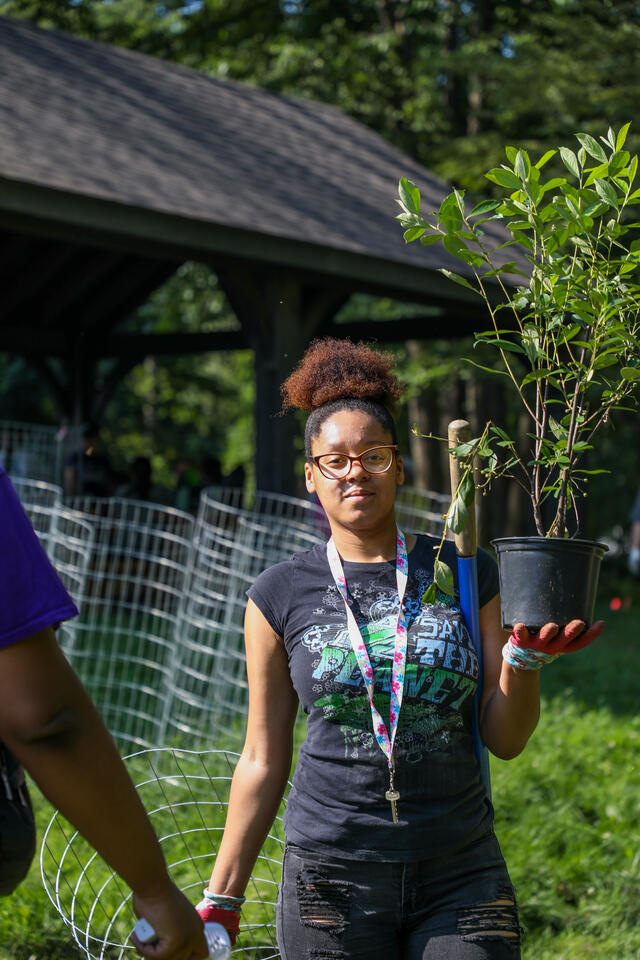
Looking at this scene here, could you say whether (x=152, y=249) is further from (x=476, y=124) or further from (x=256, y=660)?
(x=476, y=124)

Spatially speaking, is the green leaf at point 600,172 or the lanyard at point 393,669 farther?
the lanyard at point 393,669

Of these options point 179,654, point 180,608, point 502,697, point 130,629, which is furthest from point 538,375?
point 179,654

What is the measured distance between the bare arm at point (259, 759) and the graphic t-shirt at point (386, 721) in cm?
5

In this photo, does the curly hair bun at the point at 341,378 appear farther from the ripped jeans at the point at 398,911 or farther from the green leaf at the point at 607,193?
the ripped jeans at the point at 398,911

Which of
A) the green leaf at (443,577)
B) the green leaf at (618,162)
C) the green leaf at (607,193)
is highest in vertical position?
the green leaf at (618,162)

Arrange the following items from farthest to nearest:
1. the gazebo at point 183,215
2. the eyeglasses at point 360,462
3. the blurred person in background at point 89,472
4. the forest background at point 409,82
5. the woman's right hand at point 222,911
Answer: the forest background at point 409,82
the blurred person in background at point 89,472
the gazebo at point 183,215
the eyeglasses at point 360,462
the woman's right hand at point 222,911

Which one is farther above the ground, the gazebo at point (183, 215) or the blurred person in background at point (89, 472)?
the gazebo at point (183, 215)

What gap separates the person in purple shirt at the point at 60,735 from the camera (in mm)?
1632

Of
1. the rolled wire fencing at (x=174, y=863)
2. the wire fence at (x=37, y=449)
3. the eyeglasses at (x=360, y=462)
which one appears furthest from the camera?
the wire fence at (x=37, y=449)

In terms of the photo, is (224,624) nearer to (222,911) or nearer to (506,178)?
(222,911)

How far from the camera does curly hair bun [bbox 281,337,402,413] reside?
8.72ft

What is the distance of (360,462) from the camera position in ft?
8.36

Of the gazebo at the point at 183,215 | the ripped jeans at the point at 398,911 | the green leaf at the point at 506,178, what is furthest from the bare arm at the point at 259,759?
the gazebo at the point at 183,215

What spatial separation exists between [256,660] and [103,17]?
19479 mm
